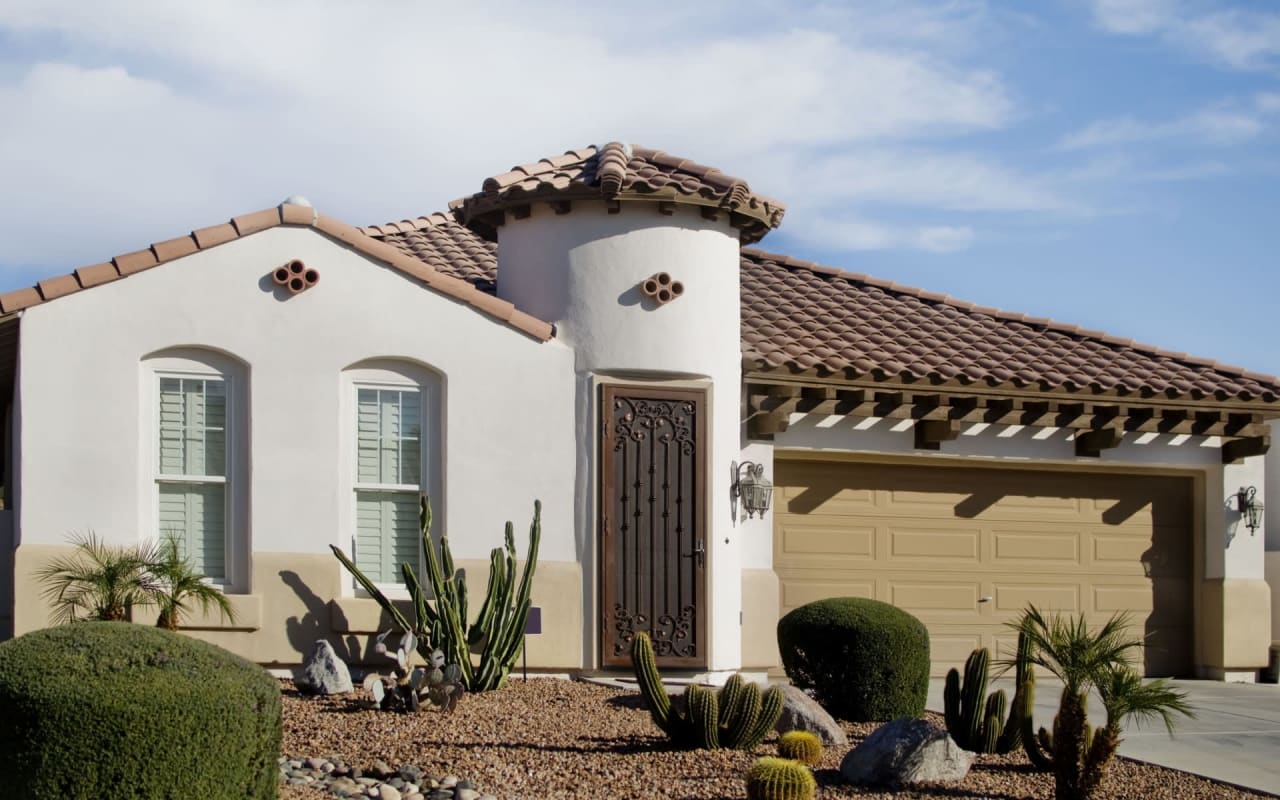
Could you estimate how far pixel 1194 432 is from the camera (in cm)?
1769

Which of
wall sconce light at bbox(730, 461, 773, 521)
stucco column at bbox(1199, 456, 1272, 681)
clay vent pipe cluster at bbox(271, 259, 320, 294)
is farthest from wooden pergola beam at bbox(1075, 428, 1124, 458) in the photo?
clay vent pipe cluster at bbox(271, 259, 320, 294)

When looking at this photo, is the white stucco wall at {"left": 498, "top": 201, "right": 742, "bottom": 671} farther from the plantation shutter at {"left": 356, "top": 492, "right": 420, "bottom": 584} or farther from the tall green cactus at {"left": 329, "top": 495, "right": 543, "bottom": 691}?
the plantation shutter at {"left": 356, "top": 492, "right": 420, "bottom": 584}

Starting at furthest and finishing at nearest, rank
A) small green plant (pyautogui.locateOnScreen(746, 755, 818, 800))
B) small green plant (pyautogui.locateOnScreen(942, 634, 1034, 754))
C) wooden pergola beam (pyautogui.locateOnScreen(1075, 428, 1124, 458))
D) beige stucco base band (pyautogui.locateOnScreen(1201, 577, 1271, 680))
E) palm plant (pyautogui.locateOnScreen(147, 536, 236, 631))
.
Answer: beige stucco base band (pyautogui.locateOnScreen(1201, 577, 1271, 680)) → wooden pergola beam (pyautogui.locateOnScreen(1075, 428, 1124, 458)) → palm plant (pyautogui.locateOnScreen(147, 536, 236, 631)) → small green plant (pyautogui.locateOnScreen(942, 634, 1034, 754)) → small green plant (pyautogui.locateOnScreen(746, 755, 818, 800))

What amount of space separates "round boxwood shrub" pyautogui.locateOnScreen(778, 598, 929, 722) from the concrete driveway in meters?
1.34

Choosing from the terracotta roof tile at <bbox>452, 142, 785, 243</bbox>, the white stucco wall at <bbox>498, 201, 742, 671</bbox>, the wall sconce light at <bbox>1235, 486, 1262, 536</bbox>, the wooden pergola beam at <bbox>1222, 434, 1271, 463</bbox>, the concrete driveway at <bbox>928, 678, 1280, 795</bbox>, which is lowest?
the concrete driveway at <bbox>928, 678, 1280, 795</bbox>

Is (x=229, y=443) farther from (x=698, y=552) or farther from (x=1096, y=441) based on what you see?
(x=1096, y=441)

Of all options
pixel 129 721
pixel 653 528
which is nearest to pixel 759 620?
pixel 653 528

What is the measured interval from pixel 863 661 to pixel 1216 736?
9.96 feet

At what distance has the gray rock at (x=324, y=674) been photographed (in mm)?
11789

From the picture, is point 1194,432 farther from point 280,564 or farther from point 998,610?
point 280,564

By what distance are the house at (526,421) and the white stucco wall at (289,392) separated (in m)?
0.02

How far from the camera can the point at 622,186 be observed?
14.0 metres

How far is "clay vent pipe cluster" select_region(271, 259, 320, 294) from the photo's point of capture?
13.3m

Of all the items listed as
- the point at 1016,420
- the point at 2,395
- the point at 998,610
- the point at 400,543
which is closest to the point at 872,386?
the point at 1016,420
